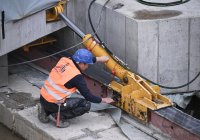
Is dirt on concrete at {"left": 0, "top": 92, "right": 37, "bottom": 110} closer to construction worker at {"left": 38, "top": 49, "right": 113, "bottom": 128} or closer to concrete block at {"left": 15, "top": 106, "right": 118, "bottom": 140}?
concrete block at {"left": 15, "top": 106, "right": 118, "bottom": 140}

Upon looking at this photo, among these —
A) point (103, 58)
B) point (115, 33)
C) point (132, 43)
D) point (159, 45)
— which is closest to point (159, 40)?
point (159, 45)

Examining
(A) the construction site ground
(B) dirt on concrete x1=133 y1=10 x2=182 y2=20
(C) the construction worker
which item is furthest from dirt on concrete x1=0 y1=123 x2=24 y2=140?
(B) dirt on concrete x1=133 y1=10 x2=182 y2=20

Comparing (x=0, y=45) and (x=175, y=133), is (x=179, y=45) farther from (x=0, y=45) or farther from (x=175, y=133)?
(x=0, y=45)

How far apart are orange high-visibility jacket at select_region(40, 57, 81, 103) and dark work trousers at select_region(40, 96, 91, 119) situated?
3.5 inches

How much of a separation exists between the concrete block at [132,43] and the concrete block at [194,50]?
914 mm

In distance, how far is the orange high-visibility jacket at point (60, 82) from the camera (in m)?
7.94

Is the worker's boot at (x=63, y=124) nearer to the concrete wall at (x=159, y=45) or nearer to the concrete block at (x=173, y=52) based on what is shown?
the concrete wall at (x=159, y=45)

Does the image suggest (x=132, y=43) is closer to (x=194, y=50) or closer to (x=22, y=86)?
(x=194, y=50)

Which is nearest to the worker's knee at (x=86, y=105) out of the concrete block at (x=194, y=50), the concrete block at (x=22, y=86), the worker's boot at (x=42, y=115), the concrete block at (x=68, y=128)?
the concrete block at (x=68, y=128)

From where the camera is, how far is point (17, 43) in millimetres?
9508

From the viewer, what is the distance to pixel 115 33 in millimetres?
9695

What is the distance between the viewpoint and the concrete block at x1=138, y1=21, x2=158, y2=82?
29.8 ft

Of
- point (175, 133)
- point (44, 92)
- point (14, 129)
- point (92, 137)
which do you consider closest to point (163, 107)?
point (175, 133)

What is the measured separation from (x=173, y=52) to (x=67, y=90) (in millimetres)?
2149
